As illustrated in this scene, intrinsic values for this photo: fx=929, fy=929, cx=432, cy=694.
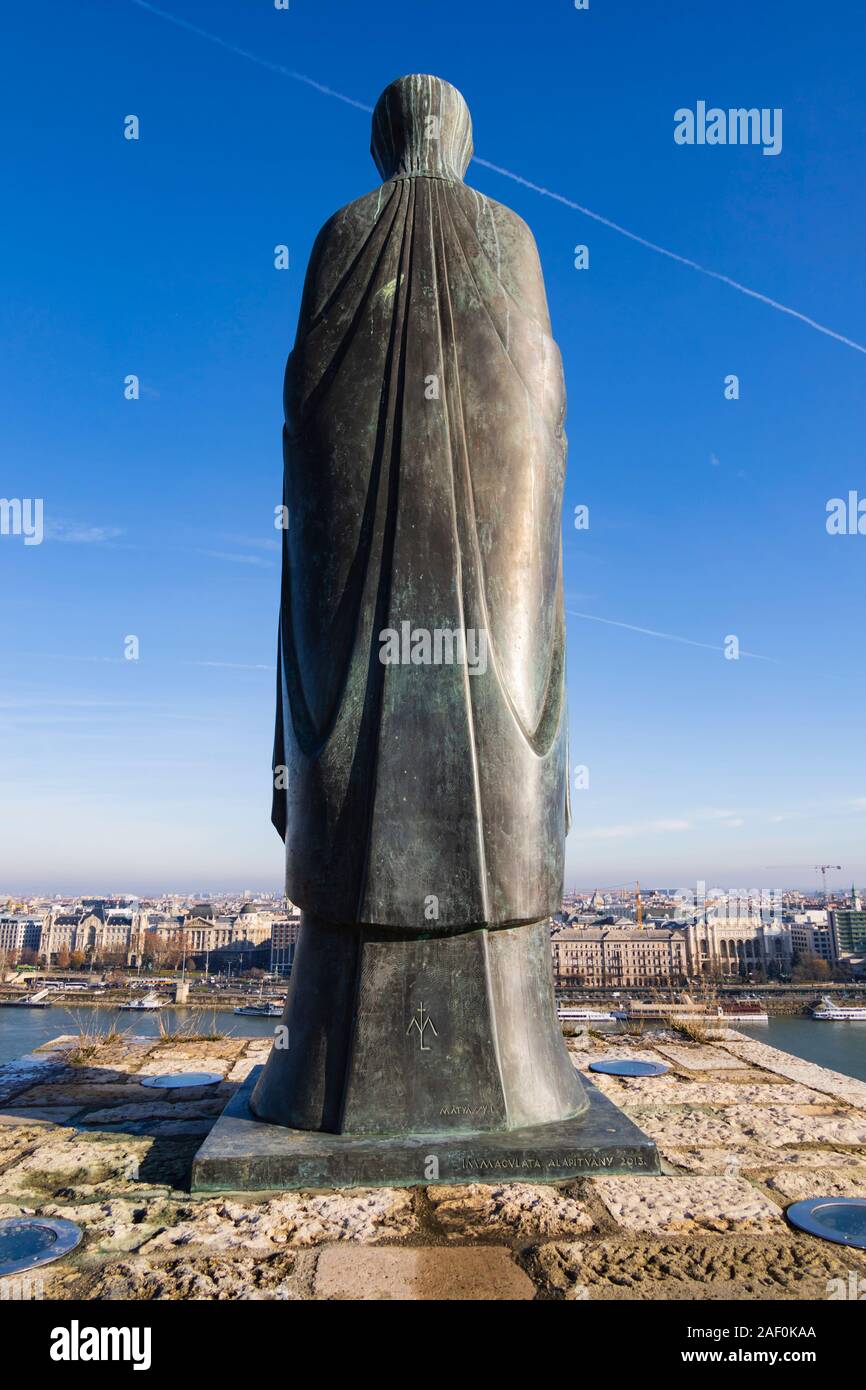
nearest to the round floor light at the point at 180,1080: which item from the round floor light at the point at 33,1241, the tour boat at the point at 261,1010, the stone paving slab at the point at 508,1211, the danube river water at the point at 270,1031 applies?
the round floor light at the point at 33,1241

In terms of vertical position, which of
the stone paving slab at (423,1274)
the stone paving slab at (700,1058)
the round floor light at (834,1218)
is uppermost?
the stone paving slab at (423,1274)

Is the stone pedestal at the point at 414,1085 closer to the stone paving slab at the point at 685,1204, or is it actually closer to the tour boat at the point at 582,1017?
the stone paving slab at the point at 685,1204

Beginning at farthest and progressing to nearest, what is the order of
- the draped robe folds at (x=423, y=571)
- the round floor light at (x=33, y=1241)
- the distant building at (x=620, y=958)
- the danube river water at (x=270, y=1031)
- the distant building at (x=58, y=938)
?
1. the distant building at (x=58, y=938)
2. the distant building at (x=620, y=958)
3. the danube river water at (x=270, y=1031)
4. the draped robe folds at (x=423, y=571)
5. the round floor light at (x=33, y=1241)

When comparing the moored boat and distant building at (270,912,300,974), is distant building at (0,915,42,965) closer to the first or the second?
distant building at (270,912,300,974)

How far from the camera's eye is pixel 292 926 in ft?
327

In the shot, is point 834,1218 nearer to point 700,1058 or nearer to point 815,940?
point 700,1058

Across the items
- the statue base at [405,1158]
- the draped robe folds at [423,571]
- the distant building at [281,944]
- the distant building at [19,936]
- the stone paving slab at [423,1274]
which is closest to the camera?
the stone paving slab at [423,1274]

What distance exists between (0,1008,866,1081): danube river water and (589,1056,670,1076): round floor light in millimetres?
25254

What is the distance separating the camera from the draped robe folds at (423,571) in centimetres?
365

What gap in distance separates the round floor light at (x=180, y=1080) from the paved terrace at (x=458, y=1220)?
1.63 feet

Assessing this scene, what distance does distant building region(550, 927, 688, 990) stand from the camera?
79.4 m

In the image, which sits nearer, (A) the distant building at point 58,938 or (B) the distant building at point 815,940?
(B) the distant building at point 815,940

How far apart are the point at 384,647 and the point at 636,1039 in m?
4.39

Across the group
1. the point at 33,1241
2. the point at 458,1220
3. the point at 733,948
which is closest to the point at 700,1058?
the point at 458,1220
